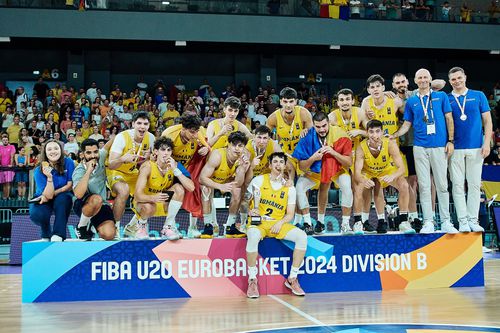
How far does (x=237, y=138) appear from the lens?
849cm

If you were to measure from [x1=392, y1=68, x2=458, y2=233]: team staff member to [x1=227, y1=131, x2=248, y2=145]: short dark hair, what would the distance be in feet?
7.78

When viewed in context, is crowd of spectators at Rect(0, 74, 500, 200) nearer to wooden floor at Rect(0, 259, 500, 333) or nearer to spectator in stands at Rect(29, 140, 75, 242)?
spectator in stands at Rect(29, 140, 75, 242)

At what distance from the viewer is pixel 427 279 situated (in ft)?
28.5

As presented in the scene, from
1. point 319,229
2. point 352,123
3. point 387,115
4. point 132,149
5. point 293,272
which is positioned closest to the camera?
point 293,272

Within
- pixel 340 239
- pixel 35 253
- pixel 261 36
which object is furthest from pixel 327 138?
pixel 261 36

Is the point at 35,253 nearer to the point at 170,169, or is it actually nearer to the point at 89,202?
the point at 89,202

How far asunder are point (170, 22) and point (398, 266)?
1612cm

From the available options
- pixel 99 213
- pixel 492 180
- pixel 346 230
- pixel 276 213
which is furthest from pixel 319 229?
pixel 492 180

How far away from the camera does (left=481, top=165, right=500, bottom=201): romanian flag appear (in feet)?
51.8

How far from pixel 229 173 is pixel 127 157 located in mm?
1413

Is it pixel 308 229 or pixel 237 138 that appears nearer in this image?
pixel 237 138

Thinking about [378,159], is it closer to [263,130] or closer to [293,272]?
[263,130]

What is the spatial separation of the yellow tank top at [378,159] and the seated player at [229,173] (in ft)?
5.38

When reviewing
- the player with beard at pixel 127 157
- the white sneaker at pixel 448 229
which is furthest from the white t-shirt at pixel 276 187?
the white sneaker at pixel 448 229
